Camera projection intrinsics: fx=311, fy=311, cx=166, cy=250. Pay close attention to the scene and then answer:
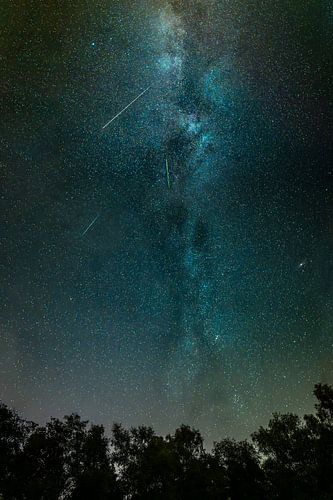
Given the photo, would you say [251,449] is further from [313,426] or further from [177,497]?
[177,497]

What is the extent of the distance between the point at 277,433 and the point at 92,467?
21.5 metres

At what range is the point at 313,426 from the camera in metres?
36.3

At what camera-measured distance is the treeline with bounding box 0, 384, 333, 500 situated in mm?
28906

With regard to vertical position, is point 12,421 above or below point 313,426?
above

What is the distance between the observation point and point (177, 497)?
3038cm

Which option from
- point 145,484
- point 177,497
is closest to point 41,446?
point 145,484

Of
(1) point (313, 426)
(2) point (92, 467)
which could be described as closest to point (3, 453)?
(2) point (92, 467)

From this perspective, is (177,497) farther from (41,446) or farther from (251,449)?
(41,446)

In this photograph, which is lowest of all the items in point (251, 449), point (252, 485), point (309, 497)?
point (309, 497)

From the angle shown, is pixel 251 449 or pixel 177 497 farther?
pixel 251 449

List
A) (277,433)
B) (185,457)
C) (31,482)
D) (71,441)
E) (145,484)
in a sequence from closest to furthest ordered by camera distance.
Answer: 1. (31,482)
2. (145,484)
3. (71,441)
4. (185,457)
5. (277,433)

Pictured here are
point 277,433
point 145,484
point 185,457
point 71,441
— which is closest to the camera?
point 145,484

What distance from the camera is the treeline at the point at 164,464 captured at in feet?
94.8

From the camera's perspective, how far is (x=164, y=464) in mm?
30750
